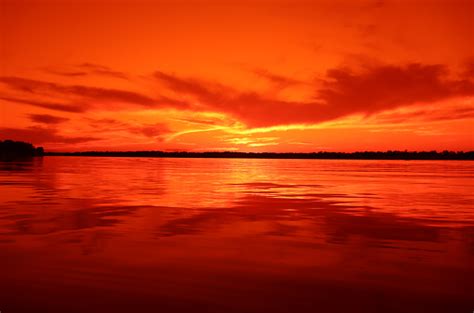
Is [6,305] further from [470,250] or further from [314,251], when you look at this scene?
[470,250]

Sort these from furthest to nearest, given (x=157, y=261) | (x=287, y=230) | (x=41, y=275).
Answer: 1. (x=287, y=230)
2. (x=157, y=261)
3. (x=41, y=275)

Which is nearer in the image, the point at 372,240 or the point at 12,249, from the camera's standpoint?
the point at 12,249

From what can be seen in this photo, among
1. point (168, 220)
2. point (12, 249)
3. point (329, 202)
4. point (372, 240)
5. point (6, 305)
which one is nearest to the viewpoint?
point (6, 305)

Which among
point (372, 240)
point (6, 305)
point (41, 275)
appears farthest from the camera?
point (372, 240)

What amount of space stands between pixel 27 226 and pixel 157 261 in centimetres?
663

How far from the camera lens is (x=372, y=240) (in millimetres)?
13156

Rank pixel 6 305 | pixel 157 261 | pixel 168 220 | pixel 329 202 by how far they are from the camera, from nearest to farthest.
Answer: pixel 6 305
pixel 157 261
pixel 168 220
pixel 329 202

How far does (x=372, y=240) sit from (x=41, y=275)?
8.70 m

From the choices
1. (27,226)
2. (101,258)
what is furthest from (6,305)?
(27,226)

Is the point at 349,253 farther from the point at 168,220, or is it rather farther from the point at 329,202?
the point at 329,202

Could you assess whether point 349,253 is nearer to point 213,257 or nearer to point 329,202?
point 213,257

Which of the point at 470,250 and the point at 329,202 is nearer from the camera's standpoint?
the point at 470,250

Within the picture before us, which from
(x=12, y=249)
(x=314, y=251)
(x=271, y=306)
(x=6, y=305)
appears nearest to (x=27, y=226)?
(x=12, y=249)

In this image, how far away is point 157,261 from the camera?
1041cm
